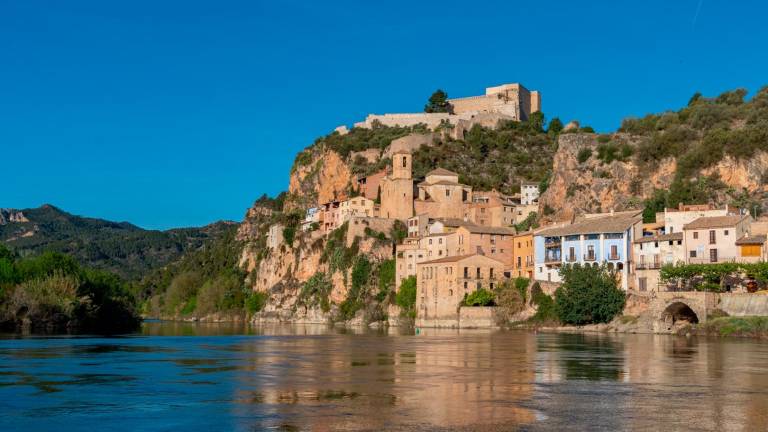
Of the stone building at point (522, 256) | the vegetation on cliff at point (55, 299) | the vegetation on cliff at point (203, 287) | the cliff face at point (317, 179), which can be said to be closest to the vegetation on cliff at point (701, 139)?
the stone building at point (522, 256)

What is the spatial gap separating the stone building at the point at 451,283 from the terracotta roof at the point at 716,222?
57.0 feet

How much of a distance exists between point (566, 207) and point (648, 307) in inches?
1099

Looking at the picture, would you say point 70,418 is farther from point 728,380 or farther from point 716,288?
point 716,288

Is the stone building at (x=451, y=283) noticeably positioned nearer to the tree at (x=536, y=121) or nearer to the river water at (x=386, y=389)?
the river water at (x=386, y=389)

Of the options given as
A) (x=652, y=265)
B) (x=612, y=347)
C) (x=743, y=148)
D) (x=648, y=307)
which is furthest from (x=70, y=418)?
(x=743, y=148)

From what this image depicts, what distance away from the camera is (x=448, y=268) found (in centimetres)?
8081

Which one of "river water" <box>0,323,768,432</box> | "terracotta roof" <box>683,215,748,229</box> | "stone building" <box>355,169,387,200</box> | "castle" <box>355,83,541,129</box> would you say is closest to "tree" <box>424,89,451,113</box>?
"castle" <box>355,83,541,129</box>

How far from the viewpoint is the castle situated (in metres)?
129

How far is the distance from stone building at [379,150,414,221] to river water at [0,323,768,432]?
176 ft

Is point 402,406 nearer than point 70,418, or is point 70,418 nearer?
point 70,418

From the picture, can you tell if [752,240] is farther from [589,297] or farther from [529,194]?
[529,194]

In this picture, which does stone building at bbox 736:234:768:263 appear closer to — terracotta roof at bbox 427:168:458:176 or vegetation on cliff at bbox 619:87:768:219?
vegetation on cliff at bbox 619:87:768:219

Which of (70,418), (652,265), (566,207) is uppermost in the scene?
(566,207)

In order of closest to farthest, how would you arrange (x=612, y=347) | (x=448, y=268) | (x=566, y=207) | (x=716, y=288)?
(x=612, y=347)
(x=716, y=288)
(x=448, y=268)
(x=566, y=207)
